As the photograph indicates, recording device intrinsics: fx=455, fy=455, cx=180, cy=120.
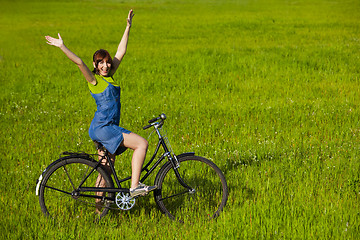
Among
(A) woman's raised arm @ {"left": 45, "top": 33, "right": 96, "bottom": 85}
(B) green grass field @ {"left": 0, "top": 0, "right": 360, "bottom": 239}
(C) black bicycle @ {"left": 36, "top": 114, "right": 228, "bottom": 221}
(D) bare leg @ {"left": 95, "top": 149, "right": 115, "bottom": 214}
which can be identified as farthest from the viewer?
(D) bare leg @ {"left": 95, "top": 149, "right": 115, "bottom": 214}

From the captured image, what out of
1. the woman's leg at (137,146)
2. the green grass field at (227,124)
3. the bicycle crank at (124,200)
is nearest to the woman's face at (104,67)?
the woman's leg at (137,146)

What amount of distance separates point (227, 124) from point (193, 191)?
468 centimetres

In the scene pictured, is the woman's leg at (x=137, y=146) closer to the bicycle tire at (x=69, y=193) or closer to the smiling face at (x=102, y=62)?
the bicycle tire at (x=69, y=193)

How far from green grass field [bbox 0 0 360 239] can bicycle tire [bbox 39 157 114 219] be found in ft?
0.70

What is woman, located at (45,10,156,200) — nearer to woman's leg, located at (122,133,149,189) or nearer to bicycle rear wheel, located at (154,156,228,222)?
woman's leg, located at (122,133,149,189)

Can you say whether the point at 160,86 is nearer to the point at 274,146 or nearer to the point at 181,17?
the point at 274,146

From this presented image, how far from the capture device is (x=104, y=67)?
609 cm

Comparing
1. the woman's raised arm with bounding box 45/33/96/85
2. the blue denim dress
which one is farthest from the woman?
the woman's raised arm with bounding box 45/33/96/85

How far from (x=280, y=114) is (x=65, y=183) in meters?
6.13

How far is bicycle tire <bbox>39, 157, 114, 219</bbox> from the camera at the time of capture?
20.3ft

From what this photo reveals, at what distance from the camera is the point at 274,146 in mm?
8812

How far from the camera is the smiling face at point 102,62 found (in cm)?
605

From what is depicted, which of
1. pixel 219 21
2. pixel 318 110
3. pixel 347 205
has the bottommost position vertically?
pixel 347 205

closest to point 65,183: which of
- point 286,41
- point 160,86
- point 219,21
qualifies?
point 160,86
